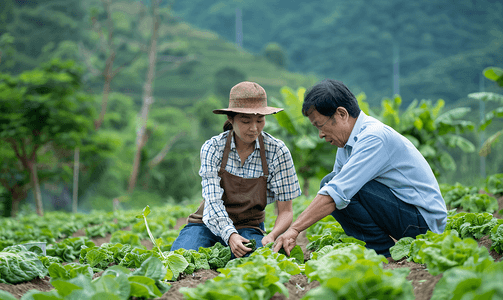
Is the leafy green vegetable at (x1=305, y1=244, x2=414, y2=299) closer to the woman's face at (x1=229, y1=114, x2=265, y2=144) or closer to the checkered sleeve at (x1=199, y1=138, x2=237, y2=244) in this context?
the checkered sleeve at (x1=199, y1=138, x2=237, y2=244)

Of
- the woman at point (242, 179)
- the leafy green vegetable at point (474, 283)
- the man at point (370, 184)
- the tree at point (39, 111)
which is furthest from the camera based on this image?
the tree at point (39, 111)

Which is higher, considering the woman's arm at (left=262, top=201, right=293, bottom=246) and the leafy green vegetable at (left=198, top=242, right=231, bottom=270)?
the woman's arm at (left=262, top=201, right=293, bottom=246)

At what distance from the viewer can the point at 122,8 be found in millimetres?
45250

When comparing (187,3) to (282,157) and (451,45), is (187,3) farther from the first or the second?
(282,157)

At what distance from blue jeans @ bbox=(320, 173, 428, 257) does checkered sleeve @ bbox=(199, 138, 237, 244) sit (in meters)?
0.73

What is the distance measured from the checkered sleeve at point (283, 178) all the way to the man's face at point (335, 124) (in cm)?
45

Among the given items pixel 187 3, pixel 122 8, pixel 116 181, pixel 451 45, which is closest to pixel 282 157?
pixel 116 181

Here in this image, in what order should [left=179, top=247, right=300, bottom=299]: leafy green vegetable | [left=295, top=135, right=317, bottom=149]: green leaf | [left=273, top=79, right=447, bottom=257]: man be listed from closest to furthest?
[left=179, top=247, right=300, bottom=299]: leafy green vegetable
[left=273, top=79, right=447, bottom=257]: man
[left=295, top=135, right=317, bottom=149]: green leaf

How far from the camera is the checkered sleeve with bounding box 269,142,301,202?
2.95m

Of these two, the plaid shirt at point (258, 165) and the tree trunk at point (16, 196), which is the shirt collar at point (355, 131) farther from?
the tree trunk at point (16, 196)

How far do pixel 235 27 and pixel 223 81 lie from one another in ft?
56.1

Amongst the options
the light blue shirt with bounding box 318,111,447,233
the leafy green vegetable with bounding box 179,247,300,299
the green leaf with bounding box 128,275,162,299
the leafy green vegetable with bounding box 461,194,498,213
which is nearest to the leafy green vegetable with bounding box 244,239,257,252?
the light blue shirt with bounding box 318,111,447,233

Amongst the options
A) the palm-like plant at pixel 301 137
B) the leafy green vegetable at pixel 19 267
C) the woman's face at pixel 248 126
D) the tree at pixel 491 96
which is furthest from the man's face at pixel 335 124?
the palm-like plant at pixel 301 137

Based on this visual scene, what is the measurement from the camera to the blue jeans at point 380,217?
2400 millimetres
